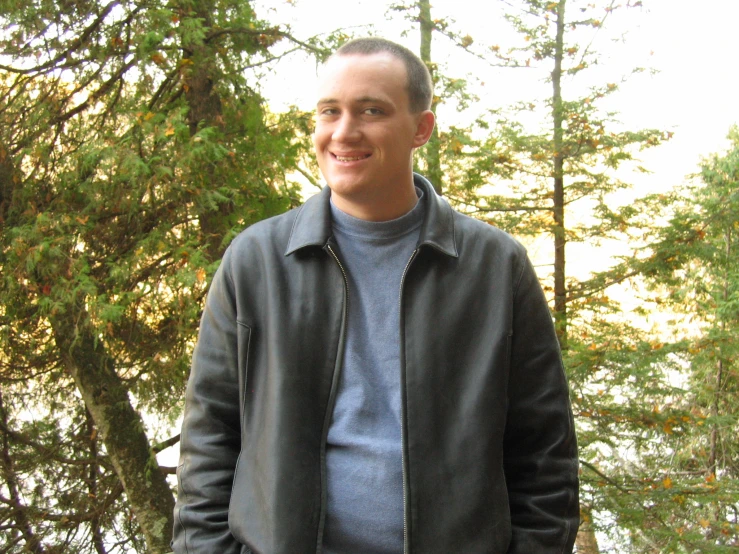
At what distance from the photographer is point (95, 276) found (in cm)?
475

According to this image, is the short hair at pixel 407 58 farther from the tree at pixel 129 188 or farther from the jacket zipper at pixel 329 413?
the tree at pixel 129 188

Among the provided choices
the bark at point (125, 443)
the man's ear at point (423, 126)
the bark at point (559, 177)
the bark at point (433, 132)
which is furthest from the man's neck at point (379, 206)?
the bark at point (559, 177)

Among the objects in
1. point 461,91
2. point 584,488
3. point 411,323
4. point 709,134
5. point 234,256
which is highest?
point 709,134

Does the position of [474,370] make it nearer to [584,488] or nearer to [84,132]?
[84,132]

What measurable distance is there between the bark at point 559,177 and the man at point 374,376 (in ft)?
19.8

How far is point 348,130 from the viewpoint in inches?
61.6

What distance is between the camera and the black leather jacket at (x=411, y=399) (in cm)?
147

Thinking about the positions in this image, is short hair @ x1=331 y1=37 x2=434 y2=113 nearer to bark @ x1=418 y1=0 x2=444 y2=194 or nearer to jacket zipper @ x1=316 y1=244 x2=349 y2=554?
jacket zipper @ x1=316 y1=244 x2=349 y2=554

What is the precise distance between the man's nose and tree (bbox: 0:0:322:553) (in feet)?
8.39

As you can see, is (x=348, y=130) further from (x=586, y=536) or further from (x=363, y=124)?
(x=586, y=536)

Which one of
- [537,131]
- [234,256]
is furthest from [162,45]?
[537,131]

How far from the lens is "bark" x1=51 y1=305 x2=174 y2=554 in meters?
5.46

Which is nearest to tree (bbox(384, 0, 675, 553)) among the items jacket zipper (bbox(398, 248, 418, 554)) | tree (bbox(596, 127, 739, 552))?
tree (bbox(596, 127, 739, 552))

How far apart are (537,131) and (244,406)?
7.02 meters
